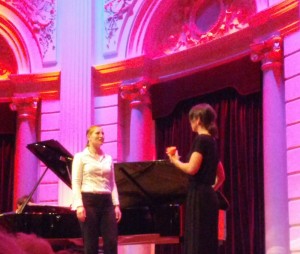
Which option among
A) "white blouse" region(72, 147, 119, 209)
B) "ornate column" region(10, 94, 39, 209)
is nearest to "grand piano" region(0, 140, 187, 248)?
"white blouse" region(72, 147, 119, 209)

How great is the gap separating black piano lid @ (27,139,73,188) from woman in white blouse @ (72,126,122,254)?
1.25 m

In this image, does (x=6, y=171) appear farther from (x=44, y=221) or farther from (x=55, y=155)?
(x=44, y=221)

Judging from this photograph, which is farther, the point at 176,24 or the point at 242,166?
the point at 176,24

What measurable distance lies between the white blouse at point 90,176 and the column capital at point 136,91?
400 centimetres

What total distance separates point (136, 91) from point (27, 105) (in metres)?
1.95

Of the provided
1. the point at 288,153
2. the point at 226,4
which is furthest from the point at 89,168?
the point at 226,4

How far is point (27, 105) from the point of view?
9391 millimetres

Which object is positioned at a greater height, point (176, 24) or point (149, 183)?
point (176, 24)

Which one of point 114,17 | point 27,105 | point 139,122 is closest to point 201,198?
point 139,122

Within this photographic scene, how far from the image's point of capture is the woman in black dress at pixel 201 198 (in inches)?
136

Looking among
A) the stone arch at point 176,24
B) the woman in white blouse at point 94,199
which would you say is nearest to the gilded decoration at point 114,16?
the stone arch at point 176,24

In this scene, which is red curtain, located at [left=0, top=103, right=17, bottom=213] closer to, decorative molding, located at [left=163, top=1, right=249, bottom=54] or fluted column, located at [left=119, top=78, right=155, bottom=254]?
fluted column, located at [left=119, top=78, right=155, bottom=254]

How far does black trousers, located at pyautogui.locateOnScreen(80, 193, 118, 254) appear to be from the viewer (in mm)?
4535

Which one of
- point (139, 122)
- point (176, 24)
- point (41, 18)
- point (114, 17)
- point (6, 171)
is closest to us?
point (139, 122)
